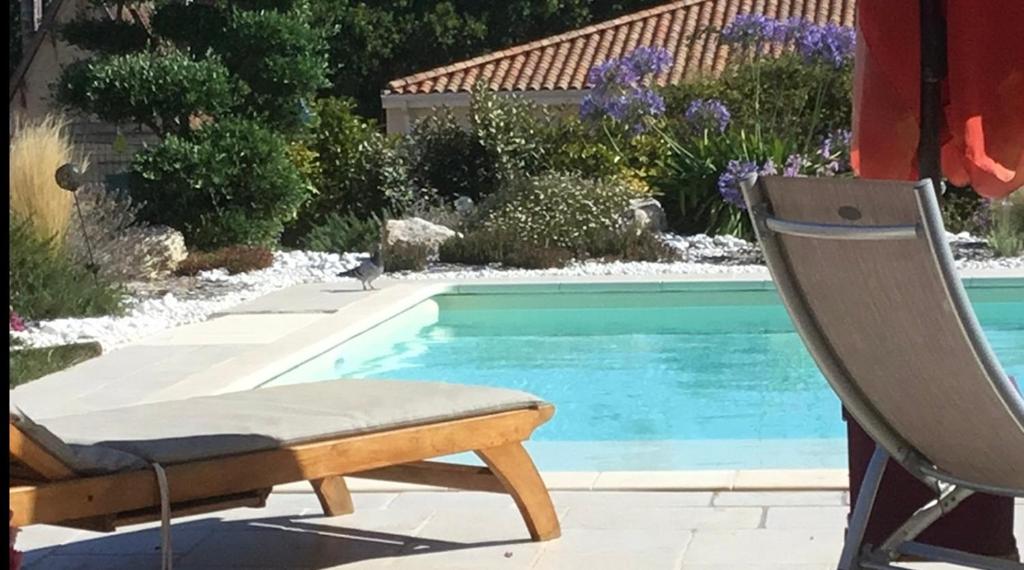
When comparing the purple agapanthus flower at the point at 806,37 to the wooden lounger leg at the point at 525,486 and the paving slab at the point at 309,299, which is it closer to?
the paving slab at the point at 309,299

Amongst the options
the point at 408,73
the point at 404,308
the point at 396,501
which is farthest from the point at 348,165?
the point at 408,73

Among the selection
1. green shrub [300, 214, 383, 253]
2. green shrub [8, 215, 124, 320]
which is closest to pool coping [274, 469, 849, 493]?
green shrub [8, 215, 124, 320]

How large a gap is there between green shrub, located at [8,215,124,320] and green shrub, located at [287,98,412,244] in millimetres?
5555

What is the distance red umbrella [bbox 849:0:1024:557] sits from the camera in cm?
328

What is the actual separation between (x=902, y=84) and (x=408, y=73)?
31355 millimetres

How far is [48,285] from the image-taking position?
10.1 metres

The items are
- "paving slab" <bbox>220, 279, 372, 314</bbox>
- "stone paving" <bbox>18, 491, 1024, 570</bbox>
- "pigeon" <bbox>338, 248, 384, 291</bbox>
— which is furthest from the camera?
"pigeon" <bbox>338, 248, 384, 291</bbox>

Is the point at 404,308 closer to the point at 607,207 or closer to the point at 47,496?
the point at 607,207

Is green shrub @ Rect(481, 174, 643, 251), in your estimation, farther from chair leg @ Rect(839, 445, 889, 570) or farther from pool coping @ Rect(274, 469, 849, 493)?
chair leg @ Rect(839, 445, 889, 570)


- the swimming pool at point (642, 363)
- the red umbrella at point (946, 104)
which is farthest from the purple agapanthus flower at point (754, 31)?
the red umbrella at point (946, 104)

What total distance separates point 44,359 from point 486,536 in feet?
14.7

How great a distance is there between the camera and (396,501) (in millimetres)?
4828

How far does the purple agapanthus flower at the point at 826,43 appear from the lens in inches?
563

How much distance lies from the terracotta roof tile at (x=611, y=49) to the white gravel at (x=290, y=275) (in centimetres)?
1231
